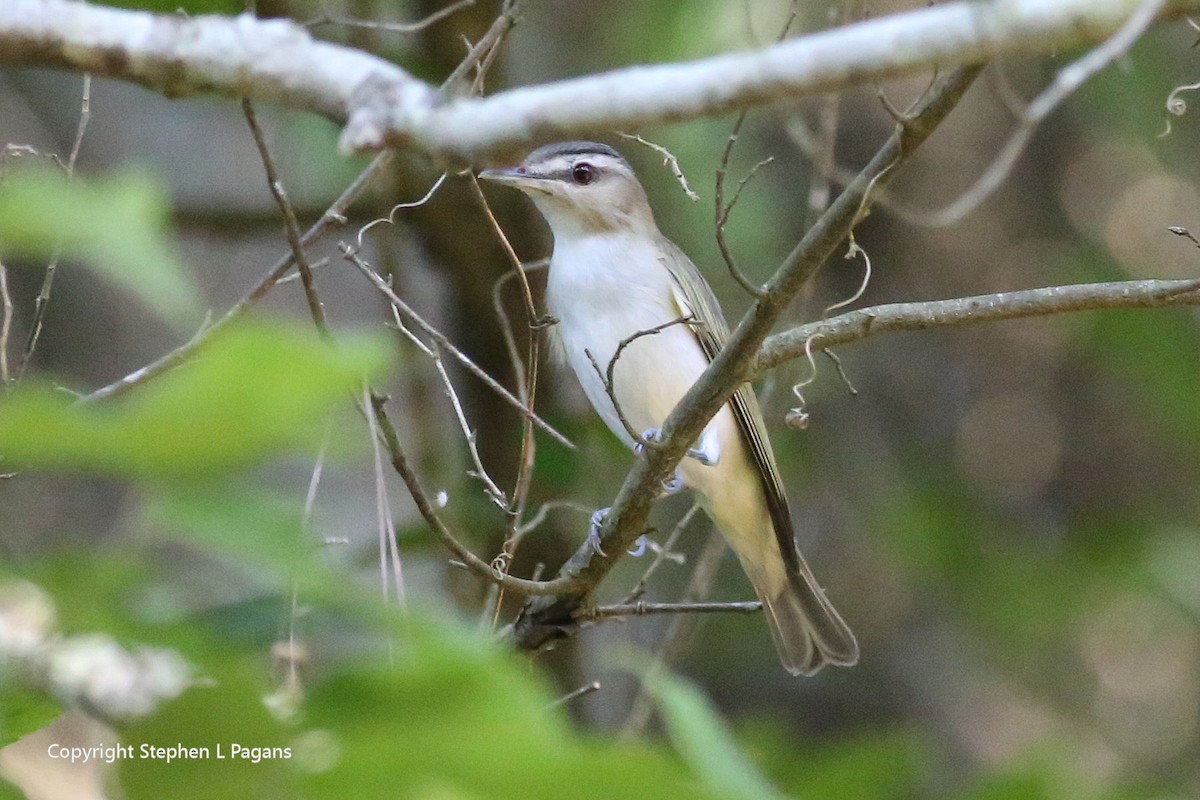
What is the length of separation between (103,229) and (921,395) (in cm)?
626

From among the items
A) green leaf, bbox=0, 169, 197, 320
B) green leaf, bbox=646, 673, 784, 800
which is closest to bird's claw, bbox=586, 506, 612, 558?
green leaf, bbox=646, 673, 784, 800

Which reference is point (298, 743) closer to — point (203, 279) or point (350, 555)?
point (350, 555)

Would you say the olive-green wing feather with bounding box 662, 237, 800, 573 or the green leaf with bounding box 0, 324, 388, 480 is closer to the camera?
the green leaf with bounding box 0, 324, 388, 480

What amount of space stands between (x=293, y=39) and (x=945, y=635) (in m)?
5.79

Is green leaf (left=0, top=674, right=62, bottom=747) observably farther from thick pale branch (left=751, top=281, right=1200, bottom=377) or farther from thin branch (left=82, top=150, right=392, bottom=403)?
thick pale branch (left=751, top=281, right=1200, bottom=377)

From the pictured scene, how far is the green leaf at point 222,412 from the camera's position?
0.91 m

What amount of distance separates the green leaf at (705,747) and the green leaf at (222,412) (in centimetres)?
48

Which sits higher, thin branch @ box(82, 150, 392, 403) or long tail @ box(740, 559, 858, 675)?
thin branch @ box(82, 150, 392, 403)

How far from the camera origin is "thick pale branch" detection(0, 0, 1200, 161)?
1524 millimetres

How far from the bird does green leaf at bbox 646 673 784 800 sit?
2915 millimetres

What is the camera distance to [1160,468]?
272 inches

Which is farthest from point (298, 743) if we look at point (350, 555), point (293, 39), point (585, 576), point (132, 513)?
point (350, 555)

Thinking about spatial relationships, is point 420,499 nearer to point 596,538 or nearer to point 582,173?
point 596,538

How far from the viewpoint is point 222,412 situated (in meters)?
0.93
